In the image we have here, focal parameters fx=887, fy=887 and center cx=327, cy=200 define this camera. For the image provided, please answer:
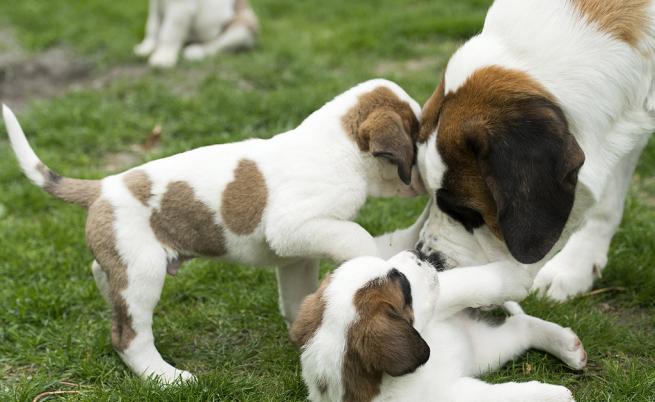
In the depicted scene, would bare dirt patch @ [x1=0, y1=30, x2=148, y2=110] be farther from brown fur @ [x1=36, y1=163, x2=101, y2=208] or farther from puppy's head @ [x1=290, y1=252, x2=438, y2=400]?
puppy's head @ [x1=290, y1=252, x2=438, y2=400]

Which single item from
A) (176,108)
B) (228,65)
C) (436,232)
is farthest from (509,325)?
(228,65)

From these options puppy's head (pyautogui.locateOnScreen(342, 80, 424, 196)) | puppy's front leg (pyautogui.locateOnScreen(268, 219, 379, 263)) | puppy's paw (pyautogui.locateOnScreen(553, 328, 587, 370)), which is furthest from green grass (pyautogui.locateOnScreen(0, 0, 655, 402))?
puppy's head (pyautogui.locateOnScreen(342, 80, 424, 196))

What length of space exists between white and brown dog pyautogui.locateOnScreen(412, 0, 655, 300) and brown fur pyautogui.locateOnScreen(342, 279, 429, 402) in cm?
65

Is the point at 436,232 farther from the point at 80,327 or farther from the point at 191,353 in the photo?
the point at 80,327

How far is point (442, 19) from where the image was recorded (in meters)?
10.7

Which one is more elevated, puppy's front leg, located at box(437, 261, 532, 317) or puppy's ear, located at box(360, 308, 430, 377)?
puppy's ear, located at box(360, 308, 430, 377)

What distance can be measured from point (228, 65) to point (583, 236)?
5338 mm

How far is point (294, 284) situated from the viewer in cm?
490

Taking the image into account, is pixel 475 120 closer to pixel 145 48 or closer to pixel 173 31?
pixel 173 31

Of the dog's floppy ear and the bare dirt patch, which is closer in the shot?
the dog's floppy ear

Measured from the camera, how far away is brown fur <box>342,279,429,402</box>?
11.7 ft

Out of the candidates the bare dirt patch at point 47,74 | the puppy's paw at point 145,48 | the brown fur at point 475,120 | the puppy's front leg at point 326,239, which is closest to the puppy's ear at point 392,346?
the puppy's front leg at point 326,239

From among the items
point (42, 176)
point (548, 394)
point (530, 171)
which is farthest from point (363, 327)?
point (42, 176)

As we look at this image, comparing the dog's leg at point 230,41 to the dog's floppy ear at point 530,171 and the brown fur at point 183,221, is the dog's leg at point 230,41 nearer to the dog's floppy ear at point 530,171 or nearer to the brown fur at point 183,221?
the brown fur at point 183,221
